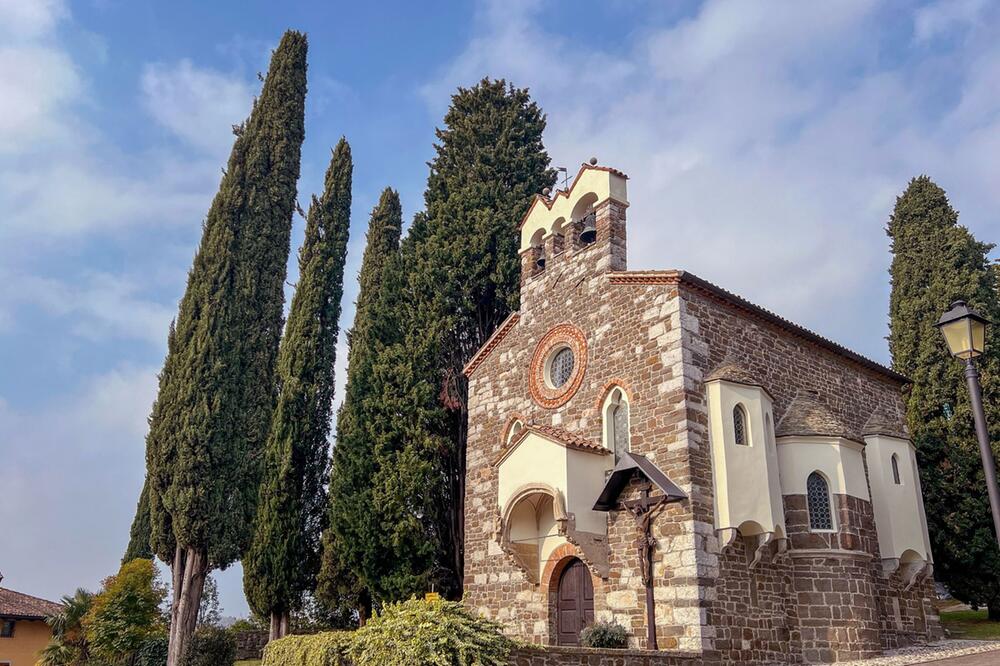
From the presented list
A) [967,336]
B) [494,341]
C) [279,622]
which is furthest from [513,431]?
[967,336]

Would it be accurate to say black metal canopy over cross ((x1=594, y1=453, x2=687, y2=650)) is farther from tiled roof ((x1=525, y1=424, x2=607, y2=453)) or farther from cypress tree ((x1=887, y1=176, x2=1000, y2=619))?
cypress tree ((x1=887, y1=176, x2=1000, y2=619))

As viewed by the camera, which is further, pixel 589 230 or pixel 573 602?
pixel 589 230

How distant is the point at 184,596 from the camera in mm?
23031

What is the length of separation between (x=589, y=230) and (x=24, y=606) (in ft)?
109

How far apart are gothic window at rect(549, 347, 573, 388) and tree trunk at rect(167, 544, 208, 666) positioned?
12963 mm

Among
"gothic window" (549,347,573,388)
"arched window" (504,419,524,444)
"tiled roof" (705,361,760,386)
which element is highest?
"gothic window" (549,347,573,388)

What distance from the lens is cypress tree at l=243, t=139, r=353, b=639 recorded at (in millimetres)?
22375

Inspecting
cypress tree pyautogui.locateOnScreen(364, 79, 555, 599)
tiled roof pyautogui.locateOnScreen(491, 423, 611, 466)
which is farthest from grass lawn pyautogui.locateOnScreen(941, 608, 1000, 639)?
cypress tree pyautogui.locateOnScreen(364, 79, 555, 599)

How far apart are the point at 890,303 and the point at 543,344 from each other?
15162mm

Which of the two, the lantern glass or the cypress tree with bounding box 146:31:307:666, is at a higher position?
the cypress tree with bounding box 146:31:307:666

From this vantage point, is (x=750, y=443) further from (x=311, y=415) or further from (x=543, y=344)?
(x=311, y=415)

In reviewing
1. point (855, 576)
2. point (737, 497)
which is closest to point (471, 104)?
point (737, 497)

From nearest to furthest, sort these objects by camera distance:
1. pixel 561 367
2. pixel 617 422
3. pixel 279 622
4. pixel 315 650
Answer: pixel 315 650
pixel 617 422
pixel 561 367
pixel 279 622

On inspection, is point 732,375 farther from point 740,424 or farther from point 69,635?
point 69,635
